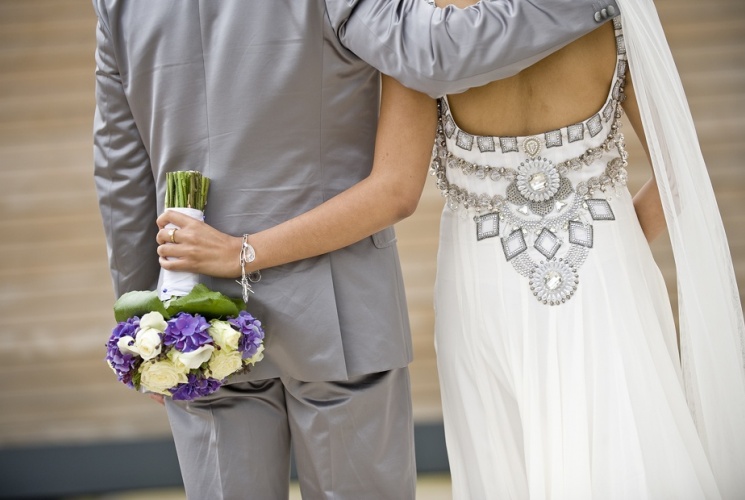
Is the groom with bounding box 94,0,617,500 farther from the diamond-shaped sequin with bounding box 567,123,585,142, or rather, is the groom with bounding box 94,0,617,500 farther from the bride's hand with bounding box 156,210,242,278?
the diamond-shaped sequin with bounding box 567,123,585,142

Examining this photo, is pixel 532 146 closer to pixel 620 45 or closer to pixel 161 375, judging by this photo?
pixel 620 45

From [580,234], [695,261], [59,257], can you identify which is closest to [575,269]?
[580,234]

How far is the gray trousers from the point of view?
213 centimetres

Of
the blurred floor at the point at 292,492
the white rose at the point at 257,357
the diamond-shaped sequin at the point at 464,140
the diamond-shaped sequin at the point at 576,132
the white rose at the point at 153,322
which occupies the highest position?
the diamond-shaped sequin at the point at 464,140

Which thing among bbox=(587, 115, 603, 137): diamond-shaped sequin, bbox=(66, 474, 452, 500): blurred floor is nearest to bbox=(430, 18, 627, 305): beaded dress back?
bbox=(587, 115, 603, 137): diamond-shaped sequin

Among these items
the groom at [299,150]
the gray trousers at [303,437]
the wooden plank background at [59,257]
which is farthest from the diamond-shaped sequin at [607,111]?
the wooden plank background at [59,257]

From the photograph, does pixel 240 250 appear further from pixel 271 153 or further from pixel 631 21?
pixel 631 21

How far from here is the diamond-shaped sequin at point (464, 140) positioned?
217cm

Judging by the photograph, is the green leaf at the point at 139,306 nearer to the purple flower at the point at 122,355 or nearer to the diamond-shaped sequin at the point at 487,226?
the purple flower at the point at 122,355

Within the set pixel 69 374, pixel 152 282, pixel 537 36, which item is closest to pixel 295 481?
pixel 69 374

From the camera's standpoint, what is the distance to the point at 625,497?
1949mm

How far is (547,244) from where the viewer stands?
82.5 inches

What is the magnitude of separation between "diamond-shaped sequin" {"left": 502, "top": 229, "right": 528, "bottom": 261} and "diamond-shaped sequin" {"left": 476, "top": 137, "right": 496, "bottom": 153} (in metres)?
0.20

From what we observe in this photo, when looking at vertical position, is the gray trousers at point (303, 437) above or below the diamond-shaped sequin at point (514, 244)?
below
